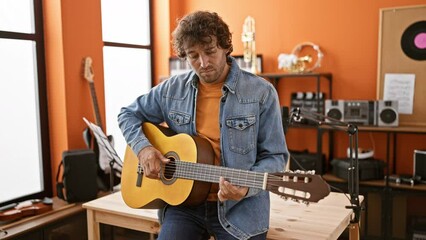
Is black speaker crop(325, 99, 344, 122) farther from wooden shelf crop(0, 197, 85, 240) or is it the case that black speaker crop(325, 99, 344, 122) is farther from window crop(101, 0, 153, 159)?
wooden shelf crop(0, 197, 85, 240)

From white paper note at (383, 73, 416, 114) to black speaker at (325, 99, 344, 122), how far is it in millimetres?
410

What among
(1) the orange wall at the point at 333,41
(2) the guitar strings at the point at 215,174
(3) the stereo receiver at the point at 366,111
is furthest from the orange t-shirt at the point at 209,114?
(1) the orange wall at the point at 333,41

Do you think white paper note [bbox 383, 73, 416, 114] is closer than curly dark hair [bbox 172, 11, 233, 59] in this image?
No

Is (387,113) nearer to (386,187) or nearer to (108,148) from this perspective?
(386,187)

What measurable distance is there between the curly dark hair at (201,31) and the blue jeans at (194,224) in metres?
0.64

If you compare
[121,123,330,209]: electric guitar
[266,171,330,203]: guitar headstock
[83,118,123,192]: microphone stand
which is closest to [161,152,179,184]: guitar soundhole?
[121,123,330,209]: electric guitar

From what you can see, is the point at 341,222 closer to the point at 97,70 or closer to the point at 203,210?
the point at 203,210

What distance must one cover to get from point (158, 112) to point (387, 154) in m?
2.26

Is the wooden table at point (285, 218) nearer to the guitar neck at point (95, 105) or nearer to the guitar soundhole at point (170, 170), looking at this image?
the guitar soundhole at point (170, 170)

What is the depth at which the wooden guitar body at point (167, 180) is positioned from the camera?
1.68 meters

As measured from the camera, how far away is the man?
5.40ft

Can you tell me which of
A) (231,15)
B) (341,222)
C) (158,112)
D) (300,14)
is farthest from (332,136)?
(158,112)

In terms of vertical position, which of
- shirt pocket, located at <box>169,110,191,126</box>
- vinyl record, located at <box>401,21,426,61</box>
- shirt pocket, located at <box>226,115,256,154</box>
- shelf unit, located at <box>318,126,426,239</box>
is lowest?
shelf unit, located at <box>318,126,426,239</box>

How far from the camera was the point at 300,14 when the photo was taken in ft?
13.1
